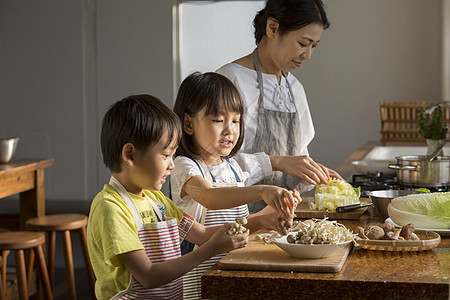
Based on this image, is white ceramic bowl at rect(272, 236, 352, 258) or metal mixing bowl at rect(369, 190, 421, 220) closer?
white ceramic bowl at rect(272, 236, 352, 258)

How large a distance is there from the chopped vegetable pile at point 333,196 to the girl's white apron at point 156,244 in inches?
16.3

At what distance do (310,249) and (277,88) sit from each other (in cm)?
112

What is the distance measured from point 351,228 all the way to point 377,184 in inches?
23.0

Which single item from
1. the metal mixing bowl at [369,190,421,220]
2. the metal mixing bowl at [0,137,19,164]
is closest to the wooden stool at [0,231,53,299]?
the metal mixing bowl at [0,137,19,164]

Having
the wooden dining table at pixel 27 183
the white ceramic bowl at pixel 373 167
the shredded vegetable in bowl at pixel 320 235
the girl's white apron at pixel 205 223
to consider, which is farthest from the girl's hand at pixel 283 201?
the wooden dining table at pixel 27 183

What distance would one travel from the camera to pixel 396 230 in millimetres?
1209

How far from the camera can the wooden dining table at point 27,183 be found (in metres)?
3.40

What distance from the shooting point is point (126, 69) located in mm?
6535

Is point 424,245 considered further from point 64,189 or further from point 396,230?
point 64,189

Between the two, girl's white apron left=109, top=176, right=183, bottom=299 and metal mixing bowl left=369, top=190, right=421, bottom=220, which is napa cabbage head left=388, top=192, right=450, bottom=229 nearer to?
metal mixing bowl left=369, top=190, right=421, bottom=220

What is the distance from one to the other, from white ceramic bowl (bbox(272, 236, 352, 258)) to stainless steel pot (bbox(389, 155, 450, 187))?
2.68 ft

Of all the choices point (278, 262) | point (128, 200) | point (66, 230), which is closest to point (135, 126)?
point (128, 200)

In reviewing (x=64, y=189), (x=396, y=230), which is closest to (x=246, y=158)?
(x=396, y=230)

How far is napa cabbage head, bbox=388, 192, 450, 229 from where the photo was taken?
1.31 metres
